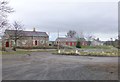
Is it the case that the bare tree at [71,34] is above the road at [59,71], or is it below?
above

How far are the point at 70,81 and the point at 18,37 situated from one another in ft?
182

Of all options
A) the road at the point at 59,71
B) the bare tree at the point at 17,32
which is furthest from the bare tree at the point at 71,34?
the road at the point at 59,71

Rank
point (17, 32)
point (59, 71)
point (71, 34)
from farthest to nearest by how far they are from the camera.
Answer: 1. point (71, 34)
2. point (17, 32)
3. point (59, 71)

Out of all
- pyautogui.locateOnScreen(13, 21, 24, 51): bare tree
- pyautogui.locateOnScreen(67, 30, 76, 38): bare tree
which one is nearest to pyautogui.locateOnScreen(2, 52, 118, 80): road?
pyautogui.locateOnScreen(13, 21, 24, 51): bare tree

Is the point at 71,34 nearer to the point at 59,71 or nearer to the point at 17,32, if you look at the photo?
the point at 17,32

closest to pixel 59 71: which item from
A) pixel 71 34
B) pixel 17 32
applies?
pixel 17 32

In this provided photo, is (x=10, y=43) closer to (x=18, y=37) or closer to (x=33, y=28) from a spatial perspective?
(x=18, y=37)

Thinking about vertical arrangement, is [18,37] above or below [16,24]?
below

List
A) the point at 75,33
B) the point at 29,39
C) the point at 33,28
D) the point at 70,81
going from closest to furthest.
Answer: the point at 70,81, the point at 29,39, the point at 33,28, the point at 75,33

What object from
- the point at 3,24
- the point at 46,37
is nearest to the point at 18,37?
the point at 46,37

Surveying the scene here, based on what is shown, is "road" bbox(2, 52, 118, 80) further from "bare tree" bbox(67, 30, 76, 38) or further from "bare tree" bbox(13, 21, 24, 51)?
"bare tree" bbox(67, 30, 76, 38)

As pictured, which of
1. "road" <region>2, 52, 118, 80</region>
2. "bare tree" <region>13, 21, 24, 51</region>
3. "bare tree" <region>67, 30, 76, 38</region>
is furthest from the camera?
"bare tree" <region>67, 30, 76, 38</region>

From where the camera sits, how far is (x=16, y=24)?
222 feet

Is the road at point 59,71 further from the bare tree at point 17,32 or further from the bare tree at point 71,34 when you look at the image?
the bare tree at point 71,34
